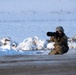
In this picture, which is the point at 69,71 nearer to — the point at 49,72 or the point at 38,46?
the point at 49,72

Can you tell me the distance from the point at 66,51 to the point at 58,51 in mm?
179

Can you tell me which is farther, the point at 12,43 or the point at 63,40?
the point at 12,43

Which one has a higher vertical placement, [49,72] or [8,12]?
[8,12]

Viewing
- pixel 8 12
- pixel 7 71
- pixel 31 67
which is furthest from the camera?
pixel 8 12

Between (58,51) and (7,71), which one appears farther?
(58,51)

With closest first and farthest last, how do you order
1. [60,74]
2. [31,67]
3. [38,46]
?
1. [60,74]
2. [31,67]
3. [38,46]

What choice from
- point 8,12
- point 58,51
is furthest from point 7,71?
point 8,12

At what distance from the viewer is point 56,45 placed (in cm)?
1249

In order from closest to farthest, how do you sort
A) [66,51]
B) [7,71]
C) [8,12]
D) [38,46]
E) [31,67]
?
[7,71] < [31,67] < [66,51] < [38,46] < [8,12]

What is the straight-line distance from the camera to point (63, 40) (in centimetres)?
1253

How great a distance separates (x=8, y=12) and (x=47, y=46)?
44.3 metres

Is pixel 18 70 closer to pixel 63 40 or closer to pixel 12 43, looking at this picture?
pixel 63 40

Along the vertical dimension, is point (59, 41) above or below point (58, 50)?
above

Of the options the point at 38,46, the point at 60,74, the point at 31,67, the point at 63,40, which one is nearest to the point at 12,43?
the point at 38,46
